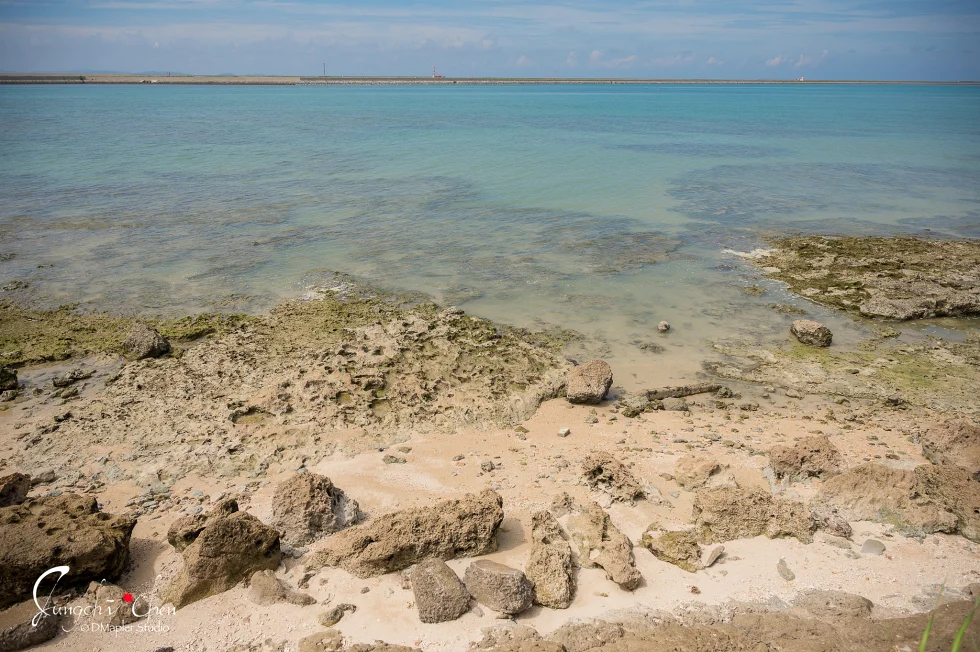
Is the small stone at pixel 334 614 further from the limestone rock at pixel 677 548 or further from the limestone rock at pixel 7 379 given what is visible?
the limestone rock at pixel 7 379

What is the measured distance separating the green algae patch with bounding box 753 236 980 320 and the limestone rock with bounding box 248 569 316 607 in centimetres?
1085

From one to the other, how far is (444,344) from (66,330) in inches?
254

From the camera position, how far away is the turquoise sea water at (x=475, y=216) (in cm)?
1155

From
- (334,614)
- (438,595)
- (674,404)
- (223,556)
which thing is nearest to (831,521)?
(674,404)

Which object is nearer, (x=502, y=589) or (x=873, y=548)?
(x=502, y=589)

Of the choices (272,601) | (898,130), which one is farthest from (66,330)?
(898,130)

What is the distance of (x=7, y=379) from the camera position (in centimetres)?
809

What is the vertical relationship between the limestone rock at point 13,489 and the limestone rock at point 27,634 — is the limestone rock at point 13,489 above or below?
above

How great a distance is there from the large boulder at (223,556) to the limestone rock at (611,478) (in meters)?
3.04

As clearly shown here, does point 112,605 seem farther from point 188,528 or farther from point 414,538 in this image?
point 414,538

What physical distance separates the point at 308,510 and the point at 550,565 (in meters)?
2.18

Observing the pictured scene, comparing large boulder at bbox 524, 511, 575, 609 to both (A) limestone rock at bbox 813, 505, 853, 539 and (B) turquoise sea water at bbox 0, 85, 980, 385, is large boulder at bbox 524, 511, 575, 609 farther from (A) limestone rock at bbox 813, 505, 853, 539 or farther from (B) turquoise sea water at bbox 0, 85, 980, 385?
(B) turquoise sea water at bbox 0, 85, 980, 385

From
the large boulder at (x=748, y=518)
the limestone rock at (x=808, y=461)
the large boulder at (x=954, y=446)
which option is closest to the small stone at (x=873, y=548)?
the large boulder at (x=748, y=518)

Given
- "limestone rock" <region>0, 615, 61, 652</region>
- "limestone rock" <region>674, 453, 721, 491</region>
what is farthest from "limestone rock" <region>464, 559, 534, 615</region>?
"limestone rock" <region>0, 615, 61, 652</region>
